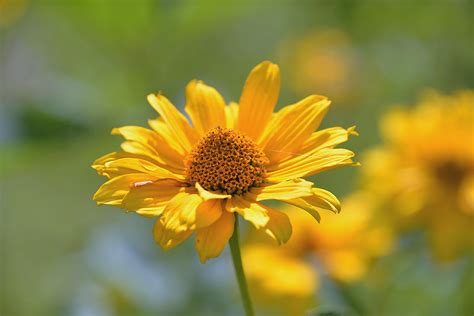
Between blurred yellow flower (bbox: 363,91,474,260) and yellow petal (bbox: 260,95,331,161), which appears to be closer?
yellow petal (bbox: 260,95,331,161)

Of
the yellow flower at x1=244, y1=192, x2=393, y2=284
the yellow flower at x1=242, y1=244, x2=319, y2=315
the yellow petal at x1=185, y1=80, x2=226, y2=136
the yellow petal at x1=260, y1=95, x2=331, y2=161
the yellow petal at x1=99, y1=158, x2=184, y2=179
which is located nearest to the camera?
the yellow petal at x1=99, y1=158, x2=184, y2=179

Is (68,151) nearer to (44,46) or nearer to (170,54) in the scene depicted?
(170,54)

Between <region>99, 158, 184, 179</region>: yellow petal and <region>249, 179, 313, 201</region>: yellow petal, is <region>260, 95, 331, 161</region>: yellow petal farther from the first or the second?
<region>99, 158, 184, 179</region>: yellow petal

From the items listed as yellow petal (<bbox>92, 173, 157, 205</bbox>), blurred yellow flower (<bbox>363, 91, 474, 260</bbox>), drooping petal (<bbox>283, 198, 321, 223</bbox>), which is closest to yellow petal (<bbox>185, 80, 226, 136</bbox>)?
yellow petal (<bbox>92, 173, 157, 205</bbox>)

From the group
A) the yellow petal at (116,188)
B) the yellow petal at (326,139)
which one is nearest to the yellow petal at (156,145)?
the yellow petal at (116,188)

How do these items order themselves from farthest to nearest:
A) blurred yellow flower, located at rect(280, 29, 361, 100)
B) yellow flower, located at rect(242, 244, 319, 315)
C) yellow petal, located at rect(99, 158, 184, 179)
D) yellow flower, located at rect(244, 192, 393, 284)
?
1. blurred yellow flower, located at rect(280, 29, 361, 100)
2. yellow flower, located at rect(244, 192, 393, 284)
3. yellow flower, located at rect(242, 244, 319, 315)
4. yellow petal, located at rect(99, 158, 184, 179)

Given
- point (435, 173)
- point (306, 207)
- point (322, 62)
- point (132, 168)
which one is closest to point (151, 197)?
point (132, 168)

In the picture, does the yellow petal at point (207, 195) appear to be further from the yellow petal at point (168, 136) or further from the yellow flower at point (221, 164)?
the yellow petal at point (168, 136)
